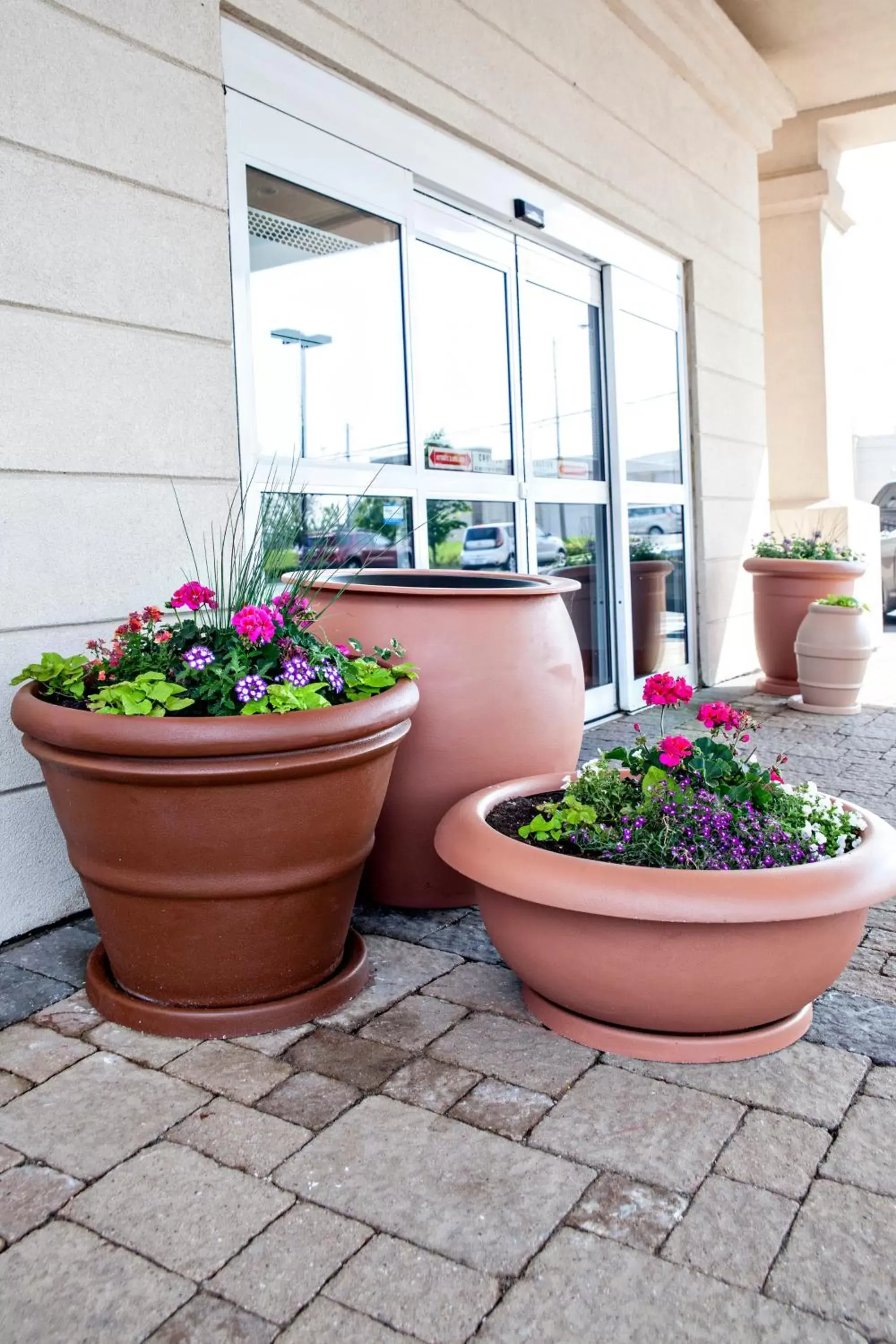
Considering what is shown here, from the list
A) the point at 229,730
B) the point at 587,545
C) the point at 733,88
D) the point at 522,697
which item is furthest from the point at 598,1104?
the point at 733,88

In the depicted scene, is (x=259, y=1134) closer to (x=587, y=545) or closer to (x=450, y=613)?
(x=450, y=613)

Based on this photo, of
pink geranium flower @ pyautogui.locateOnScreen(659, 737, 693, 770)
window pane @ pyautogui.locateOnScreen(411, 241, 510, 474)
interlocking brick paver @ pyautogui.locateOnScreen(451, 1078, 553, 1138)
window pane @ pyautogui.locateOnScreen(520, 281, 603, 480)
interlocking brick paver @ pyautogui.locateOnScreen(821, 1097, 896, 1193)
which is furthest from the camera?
window pane @ pyautogui.locateOnScreen(520, 281, 603, 480)

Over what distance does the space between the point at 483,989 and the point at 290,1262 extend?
0.87 metres

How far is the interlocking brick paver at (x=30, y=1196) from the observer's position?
1.41m

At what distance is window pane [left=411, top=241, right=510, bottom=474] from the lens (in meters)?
3.95

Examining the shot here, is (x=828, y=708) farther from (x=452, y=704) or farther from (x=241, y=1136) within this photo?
(x=241, y=1136)

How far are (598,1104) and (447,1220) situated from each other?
0.38 metres

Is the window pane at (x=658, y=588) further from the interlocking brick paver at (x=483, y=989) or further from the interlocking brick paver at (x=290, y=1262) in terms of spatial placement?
the interlocking brick paver at (x=290, y=1262)

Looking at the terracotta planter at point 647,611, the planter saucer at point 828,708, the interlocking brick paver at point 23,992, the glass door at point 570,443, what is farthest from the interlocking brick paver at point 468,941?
the planter saucer at point 828,708

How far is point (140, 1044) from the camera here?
1.92 metres

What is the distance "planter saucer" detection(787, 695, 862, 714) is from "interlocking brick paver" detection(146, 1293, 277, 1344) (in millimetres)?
4587

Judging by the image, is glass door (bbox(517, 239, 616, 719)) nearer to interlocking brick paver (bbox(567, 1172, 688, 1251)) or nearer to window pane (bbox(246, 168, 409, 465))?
window pane (bbox(246, 168, 409, 465))

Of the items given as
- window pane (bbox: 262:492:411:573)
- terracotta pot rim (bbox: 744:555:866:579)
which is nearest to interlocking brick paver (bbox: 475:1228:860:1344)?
window pane (bbox: 262:492:411:573)

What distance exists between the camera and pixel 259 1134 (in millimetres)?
1615
